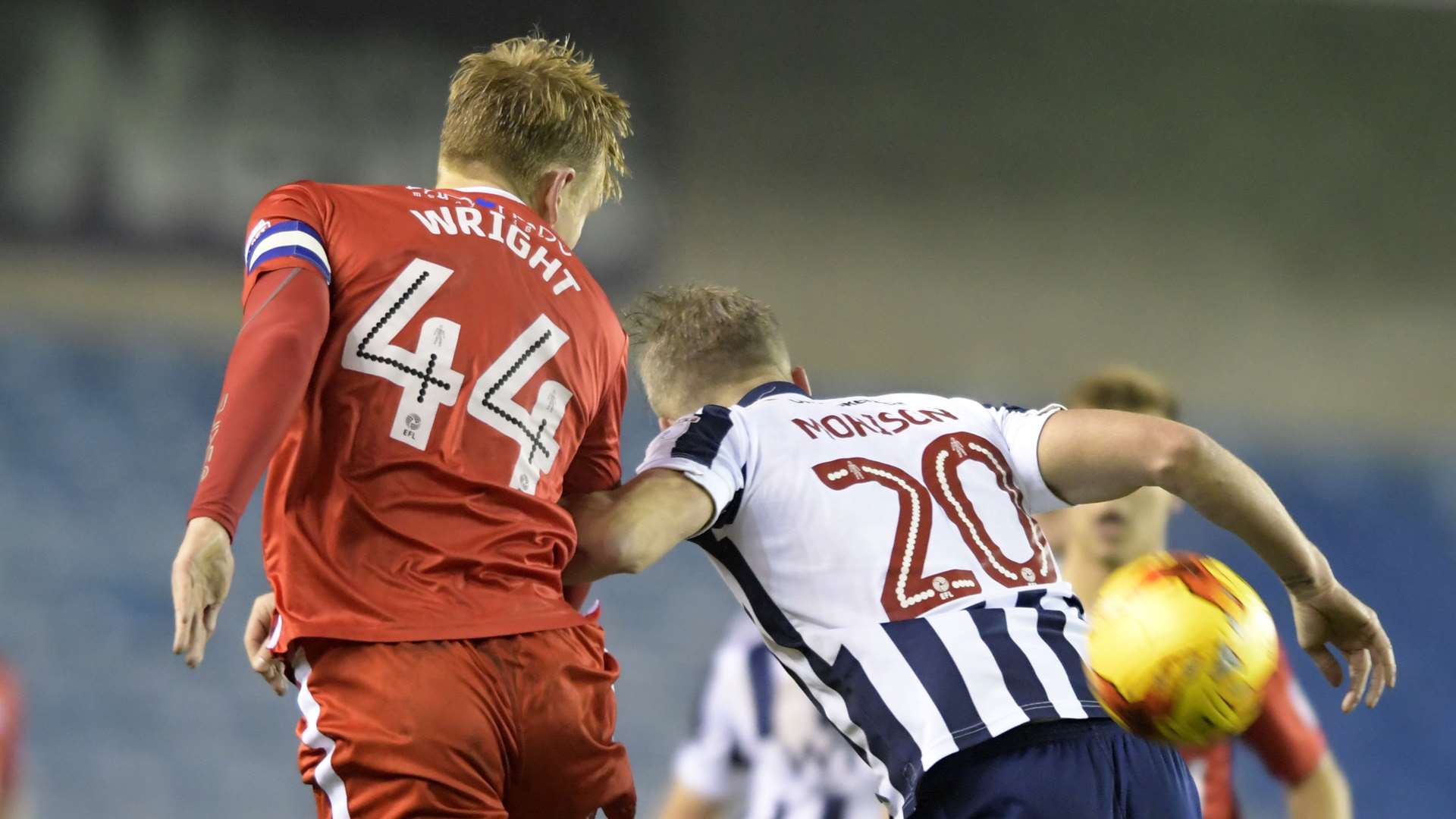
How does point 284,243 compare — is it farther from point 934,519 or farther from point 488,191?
point 934,519

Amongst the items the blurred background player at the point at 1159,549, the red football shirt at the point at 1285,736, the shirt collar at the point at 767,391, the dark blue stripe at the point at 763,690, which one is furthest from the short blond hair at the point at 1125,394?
the shirt collar at the point at 767,391

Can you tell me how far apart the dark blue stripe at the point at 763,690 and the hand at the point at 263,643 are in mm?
2183

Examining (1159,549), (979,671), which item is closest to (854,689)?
(979,671)

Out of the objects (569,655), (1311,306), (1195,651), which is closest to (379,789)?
(569,655)

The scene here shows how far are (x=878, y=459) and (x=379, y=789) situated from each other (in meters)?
1.03

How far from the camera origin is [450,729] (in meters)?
2.08

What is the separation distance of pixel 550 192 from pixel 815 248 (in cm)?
713

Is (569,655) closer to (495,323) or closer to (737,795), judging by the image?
(495,323)

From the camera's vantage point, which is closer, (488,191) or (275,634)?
(275,634)

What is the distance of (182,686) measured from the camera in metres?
8.13

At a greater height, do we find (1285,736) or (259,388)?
(259,388)

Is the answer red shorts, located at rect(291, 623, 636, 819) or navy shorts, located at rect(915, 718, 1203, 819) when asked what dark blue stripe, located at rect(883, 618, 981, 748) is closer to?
navy shorts, located at rect(915, 718, 1203, 819)

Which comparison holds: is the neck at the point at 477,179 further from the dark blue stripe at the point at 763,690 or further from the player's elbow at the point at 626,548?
the dark blue stripe at the point at 763,690

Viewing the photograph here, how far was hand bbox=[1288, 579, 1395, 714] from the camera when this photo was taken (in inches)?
108
